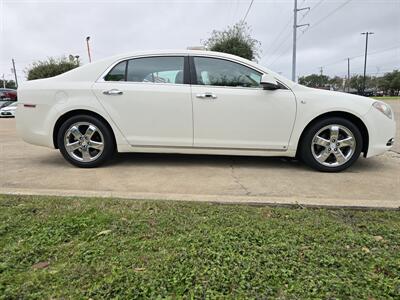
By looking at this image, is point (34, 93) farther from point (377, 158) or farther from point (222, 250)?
point (377, 158)

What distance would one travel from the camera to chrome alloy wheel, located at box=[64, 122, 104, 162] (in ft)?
13.3

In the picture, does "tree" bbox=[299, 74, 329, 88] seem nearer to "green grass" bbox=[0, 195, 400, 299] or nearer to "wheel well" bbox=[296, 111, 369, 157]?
"wheel well" bbox=[296, 111, 369, 157]

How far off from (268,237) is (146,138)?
238cm

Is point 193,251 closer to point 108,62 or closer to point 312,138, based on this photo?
point 312,138

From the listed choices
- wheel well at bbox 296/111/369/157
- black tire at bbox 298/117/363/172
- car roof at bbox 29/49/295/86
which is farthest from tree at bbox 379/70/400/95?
car roof at bbox 29/49/295/86

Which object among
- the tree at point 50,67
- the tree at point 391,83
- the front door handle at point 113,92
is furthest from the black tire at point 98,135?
the tree at point 391,83

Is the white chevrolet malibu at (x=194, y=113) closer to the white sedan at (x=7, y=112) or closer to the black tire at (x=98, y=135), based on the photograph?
the black tire at (x=98, y=135)

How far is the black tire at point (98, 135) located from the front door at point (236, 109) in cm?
117

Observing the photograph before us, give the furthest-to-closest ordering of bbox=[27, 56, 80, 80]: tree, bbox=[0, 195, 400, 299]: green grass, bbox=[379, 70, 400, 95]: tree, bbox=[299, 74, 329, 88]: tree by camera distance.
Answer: bbox=[299, 74, 329, 88]: tree → bbox=[379, 70, 400, 95]: tree → bbox=[27, 56, 80, 80]: tree → bbox=[0, 195, 400, 299]: green grass

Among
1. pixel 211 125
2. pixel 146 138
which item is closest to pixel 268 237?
pixel 211 125

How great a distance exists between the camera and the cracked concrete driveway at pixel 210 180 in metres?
3.02

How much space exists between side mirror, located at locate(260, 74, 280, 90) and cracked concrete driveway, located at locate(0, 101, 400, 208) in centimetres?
107

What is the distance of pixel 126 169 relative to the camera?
4082 millimetres

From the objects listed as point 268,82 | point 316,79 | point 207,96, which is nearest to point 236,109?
point 207,96
